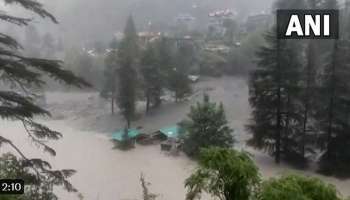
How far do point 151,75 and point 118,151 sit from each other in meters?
8.61

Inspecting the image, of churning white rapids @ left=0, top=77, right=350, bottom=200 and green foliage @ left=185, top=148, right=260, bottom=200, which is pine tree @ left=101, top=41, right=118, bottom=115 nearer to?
churning white rapids @ left=0, top=77, right=350, bottom=200

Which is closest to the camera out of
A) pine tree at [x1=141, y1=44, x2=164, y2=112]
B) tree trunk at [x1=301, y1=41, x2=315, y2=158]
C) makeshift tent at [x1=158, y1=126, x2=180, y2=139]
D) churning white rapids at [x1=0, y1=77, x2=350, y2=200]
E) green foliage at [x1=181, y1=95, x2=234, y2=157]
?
churning white rapids at [x1=0, y1=77, x2=350, y2=200]

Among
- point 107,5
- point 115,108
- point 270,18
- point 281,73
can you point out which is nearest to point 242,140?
point 281,73

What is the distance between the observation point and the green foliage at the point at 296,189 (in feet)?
15.7

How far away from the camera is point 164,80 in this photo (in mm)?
38531

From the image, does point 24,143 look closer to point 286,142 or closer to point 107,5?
point 286,142

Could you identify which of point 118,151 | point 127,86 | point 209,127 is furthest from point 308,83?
point 127,86

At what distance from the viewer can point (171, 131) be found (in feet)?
106

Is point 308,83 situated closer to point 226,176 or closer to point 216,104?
point 216,104

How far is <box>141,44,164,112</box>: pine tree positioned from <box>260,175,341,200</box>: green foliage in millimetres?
32194

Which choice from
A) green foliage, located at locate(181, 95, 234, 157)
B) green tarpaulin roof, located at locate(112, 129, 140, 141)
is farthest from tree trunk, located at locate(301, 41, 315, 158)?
green tarpaulin roof, located at locate(112, 129, 140, 141)

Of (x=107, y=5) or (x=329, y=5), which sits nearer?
(x=329, y=5)

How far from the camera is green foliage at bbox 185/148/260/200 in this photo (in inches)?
202

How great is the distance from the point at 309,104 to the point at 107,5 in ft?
253
